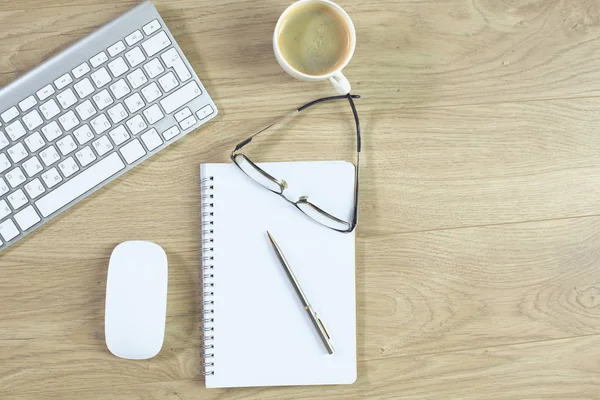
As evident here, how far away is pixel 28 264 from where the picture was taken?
69 cm

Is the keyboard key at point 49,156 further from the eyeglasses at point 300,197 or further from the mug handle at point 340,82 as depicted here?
the mug handle at point 340,82

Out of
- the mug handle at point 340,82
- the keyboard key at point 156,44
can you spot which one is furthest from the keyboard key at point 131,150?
the mug handle at point 340,82

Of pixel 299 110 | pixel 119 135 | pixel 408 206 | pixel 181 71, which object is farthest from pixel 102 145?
pixel 408 206

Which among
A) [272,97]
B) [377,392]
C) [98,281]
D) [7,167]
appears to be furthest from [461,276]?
[7,167]

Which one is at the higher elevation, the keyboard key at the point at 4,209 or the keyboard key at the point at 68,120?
the keyboard key at the point at 68,120

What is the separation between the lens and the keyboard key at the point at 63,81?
26.3 inches

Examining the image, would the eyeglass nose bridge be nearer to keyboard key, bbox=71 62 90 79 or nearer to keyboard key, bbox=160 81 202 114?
keyboard key, bbox=160 81 202 114

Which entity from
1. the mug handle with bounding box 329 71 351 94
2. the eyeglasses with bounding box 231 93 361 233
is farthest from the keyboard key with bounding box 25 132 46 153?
the mug handle with bounding box 329 71 351 94

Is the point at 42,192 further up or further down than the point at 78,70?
further down

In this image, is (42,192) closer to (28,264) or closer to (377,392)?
(28,264)

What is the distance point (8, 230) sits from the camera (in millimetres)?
663

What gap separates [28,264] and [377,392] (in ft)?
1.43

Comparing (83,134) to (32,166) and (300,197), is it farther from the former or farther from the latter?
(300,197)

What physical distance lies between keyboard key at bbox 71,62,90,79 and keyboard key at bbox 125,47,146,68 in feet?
0.15
